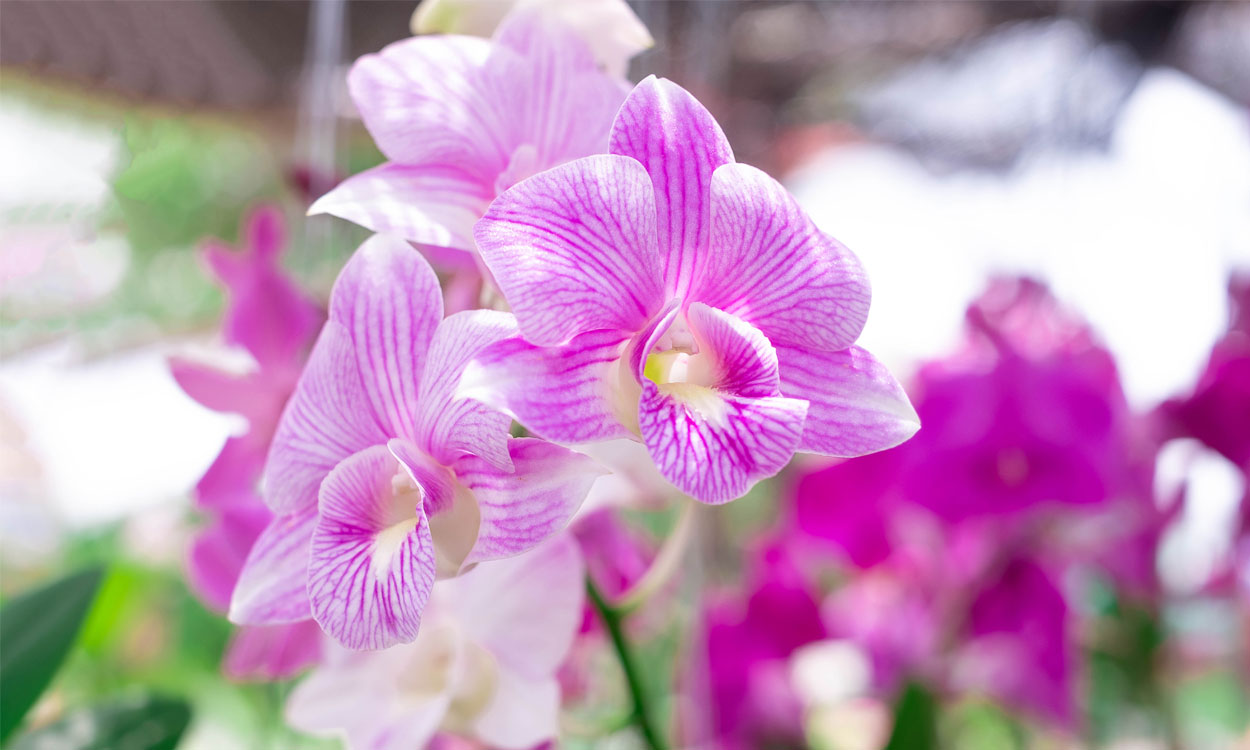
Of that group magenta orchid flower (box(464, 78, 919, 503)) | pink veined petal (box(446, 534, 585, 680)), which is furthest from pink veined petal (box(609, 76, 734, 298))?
pink veined petal (box(446, 534, 585, 680))

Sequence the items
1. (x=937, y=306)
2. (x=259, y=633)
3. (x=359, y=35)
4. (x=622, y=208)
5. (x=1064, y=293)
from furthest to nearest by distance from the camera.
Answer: (x=937, y=306), (x=359, y=35), (x=1064, y=293), (x=259, y=633), (x=622, y=208)

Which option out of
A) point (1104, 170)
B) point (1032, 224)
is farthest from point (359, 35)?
point (1104, 170)

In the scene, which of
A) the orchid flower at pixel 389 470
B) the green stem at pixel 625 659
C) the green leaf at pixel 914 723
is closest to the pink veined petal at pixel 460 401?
the orchid flower at pixel 389 470

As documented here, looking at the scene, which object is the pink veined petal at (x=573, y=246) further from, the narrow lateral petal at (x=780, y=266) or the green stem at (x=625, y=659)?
the green stem at (x=625, y=659)

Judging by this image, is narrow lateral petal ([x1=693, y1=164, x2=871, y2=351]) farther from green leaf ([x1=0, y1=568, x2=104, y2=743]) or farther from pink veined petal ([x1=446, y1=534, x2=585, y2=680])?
green leaf ([x1=0, y1=568, x2=104, y2=743])

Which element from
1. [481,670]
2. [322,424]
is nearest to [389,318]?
[322,424]

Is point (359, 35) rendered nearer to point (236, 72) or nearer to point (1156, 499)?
point (236, 72)
